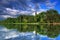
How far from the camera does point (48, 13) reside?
108 ft

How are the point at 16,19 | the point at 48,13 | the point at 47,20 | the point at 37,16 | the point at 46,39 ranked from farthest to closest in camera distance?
the point at 16,19, the point at 37,16, the point at 48,13, the point at 47,20, the point at 46,39

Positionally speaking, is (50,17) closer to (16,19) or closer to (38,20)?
(38,20)

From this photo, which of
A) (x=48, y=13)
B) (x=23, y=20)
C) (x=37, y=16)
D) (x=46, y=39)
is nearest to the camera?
(x=46, y=39)

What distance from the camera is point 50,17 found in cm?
3212

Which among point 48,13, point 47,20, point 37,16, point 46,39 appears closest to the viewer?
point 46,39

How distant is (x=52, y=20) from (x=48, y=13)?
2454 mm

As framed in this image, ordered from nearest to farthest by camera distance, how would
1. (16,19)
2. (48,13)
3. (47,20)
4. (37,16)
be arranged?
(47,20) < (48,13) < (37,16) < (16,19)

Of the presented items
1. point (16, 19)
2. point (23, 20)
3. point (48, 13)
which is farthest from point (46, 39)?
point (16, 19)

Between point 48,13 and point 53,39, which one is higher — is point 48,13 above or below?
above

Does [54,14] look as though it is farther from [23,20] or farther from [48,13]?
[23,20]

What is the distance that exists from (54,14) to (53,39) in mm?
26429

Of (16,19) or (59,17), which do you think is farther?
(16,19)

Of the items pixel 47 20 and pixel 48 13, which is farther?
pixel 48 13

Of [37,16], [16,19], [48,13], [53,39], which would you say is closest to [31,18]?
[37,16]
